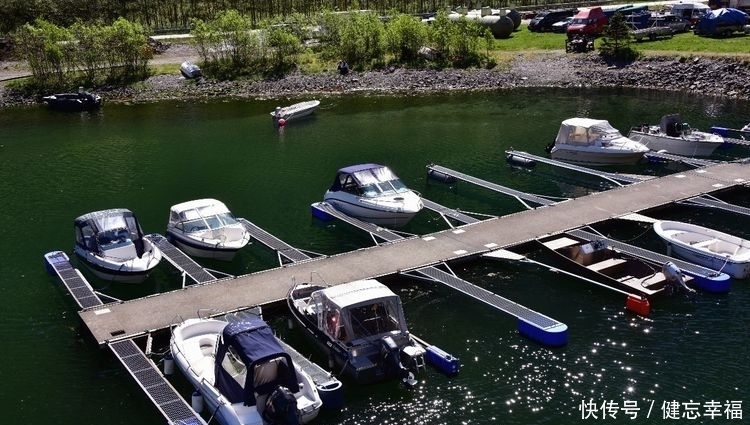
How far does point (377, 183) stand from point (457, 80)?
161 ft

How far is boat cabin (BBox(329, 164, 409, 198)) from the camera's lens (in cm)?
4447

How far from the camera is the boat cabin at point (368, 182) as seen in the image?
1751 inches

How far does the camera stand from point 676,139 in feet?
185

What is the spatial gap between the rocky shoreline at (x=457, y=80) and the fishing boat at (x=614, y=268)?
161 ft

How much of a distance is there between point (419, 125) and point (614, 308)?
41972 millimetres

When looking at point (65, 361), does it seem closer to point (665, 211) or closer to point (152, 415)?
point (152, 415)

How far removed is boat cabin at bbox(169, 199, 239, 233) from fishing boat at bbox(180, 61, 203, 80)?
59.4m

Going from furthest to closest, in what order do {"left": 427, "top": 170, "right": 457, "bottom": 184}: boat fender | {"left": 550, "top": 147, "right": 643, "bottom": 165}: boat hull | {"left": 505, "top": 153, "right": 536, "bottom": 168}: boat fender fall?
{"left": 505, "top": 153, "right": 536, "bottom": 168}: boat fender, {"left": 550, "top": 147, "right": 643, "bottom": 165}: boat hull, {"left": 427, "top": 170, "right": 457, "bottom": 184}: boat fender

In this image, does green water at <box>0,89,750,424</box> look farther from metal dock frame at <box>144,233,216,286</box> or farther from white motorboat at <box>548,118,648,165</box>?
white motorboat at <box>548,118,648,165</box>

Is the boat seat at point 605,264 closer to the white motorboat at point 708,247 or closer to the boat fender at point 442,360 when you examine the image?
the white motorboat at point 708,247

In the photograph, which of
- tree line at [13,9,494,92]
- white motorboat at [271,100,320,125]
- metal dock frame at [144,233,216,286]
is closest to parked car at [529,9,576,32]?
tree line at [13,9,494,92]

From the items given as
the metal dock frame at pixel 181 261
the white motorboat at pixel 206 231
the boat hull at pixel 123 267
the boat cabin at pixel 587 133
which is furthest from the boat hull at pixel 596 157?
the boat hull at pixel 123 267

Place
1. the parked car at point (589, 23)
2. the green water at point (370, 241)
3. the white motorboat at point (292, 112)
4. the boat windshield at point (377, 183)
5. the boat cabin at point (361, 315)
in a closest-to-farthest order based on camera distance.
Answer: the green water at point (370, 241), the boat cabin at point (361, 315), the boat windshield at point (377, 183), the white motorboat at point (292, 112), the parked car at point (589, 23)

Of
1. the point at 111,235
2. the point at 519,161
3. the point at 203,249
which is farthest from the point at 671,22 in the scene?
the point at 111,235
